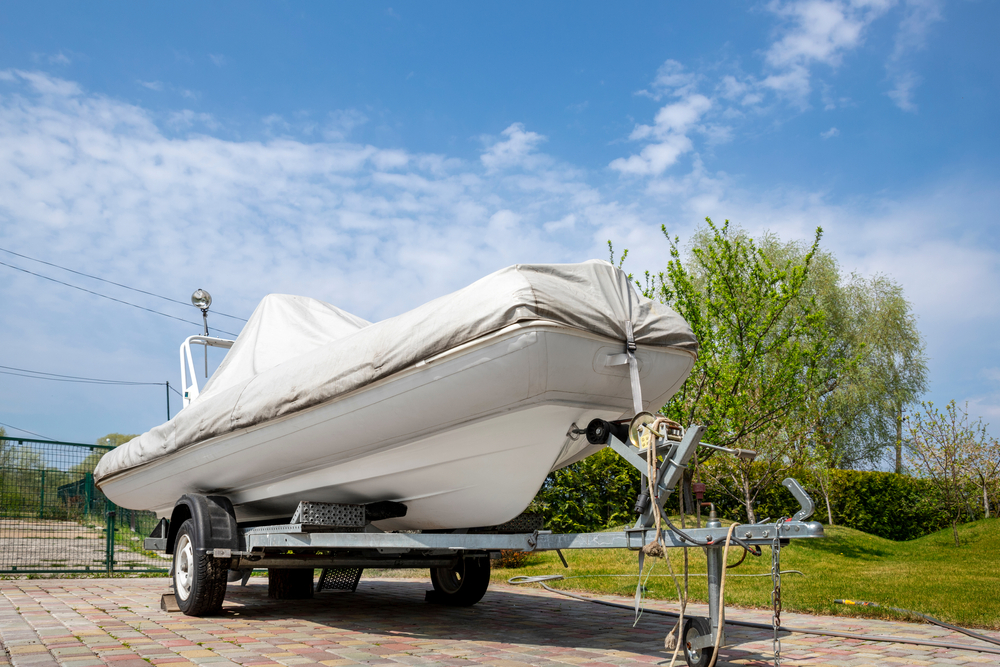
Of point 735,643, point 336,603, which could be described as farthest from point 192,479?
point 735,643

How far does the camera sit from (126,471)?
23.9 feet

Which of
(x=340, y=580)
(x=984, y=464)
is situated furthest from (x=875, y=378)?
(x=340, y=580)

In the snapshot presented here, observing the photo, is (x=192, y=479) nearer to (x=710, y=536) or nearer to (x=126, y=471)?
(x=126, y=471)

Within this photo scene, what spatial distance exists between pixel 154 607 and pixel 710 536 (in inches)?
203

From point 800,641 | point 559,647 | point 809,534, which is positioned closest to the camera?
point 809,534

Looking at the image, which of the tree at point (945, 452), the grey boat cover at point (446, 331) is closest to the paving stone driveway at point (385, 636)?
the grey boat cover at point (446, 331)

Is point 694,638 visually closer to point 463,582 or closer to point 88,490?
point 463,582

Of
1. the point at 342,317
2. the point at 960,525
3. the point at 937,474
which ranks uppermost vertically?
the point at 342,317

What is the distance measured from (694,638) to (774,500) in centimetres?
1448

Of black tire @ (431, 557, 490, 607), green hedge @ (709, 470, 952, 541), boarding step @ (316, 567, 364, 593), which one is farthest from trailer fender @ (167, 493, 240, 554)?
green hedge @ (709, 470, 952, 541)

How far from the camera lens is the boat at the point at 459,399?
405 cm

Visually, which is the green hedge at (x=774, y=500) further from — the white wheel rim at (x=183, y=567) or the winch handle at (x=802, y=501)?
the winch handle at (x=802, y=501)

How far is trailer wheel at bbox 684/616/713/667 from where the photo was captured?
151 inches

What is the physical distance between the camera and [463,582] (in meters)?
6.86
